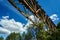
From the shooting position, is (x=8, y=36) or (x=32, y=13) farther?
(x=8, y=36)

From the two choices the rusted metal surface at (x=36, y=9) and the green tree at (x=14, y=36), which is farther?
the green tree at (x=14, y=36)

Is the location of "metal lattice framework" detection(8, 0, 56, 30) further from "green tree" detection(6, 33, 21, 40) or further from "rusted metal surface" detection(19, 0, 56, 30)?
"green tree" detection(6, 33, 21, 40)

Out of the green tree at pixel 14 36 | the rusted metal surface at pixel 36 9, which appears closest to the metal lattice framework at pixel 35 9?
the rusted metal surface at pixel 36 9

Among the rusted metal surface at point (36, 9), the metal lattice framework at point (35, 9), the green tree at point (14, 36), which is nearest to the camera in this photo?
the metal lattice framework at point (35, 9)

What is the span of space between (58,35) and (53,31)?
0.69 m

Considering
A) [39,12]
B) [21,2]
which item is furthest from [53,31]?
[21,2]

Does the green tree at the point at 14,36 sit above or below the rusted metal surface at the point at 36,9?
above

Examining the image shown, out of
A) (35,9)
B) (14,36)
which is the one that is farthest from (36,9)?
(14,36)

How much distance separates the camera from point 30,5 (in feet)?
38.6

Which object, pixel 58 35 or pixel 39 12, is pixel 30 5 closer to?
pixel 39 12

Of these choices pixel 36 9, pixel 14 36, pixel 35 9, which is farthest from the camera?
pixel 14 36

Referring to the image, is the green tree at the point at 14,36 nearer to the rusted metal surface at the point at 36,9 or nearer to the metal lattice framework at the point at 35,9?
the rusted metal surface at the point at 36,9

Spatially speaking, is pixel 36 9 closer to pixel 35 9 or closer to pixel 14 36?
pixel 35 9

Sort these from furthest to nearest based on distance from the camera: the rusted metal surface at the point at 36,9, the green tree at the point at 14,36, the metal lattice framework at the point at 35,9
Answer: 1. the green tree at the point at 14,36
2. the rusted metal surface at the point at 36,9
3. the metal lattice framework at the point at 35,9
